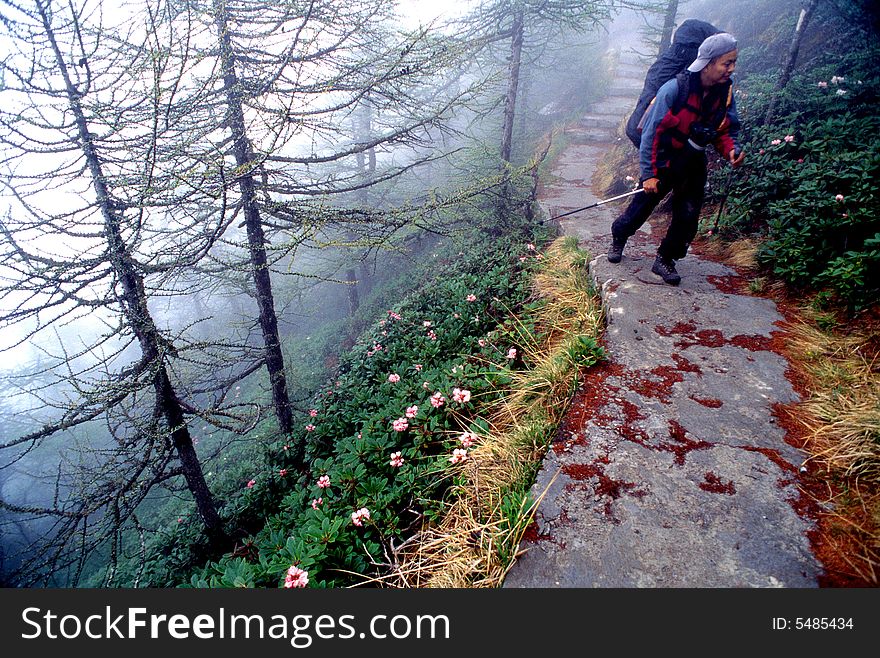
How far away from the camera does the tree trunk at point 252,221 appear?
4184 millimetres

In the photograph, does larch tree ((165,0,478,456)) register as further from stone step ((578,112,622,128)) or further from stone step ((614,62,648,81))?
stone step ((614,62,648,81))

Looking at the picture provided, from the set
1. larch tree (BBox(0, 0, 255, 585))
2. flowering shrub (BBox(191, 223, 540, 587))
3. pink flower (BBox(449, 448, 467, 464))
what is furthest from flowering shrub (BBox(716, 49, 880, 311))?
larch tree (BBox(0, 0, 255, 585))

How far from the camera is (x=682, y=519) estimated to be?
158 centimetres

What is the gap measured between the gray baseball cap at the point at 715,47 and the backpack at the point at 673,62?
3.28ft

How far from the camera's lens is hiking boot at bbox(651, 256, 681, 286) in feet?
12.1

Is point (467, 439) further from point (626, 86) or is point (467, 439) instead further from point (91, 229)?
point (626, 86)

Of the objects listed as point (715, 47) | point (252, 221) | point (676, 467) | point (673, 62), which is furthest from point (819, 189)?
point (252, 221)

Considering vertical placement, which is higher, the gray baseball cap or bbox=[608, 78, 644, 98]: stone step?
bbox=[608, 78, 644, 98]: stone step

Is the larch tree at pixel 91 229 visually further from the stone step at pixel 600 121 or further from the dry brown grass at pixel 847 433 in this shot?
the stone step at pixel 600 121

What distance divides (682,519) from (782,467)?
2.10ft

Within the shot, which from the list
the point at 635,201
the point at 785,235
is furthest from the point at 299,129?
the point at 785,235

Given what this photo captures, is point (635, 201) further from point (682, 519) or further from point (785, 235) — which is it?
point (682, 519)

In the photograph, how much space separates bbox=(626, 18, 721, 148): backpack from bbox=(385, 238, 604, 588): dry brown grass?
245 centimetres

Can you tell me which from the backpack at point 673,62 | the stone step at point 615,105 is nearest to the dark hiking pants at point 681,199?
the backpack at point 673,62
